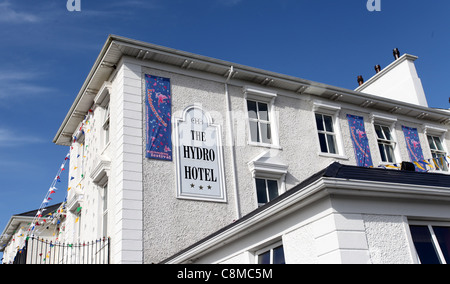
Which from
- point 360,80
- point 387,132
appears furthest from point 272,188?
point 360,80

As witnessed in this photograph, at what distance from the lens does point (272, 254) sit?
25.5ft

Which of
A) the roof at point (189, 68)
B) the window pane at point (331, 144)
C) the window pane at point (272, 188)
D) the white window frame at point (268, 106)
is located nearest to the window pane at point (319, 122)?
the window pane at point (331, 144)

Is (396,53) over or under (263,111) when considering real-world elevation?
over

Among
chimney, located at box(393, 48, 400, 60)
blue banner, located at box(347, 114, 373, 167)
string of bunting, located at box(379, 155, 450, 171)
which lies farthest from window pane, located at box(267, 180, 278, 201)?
chimney, located at box(393, 48, 400, 60)

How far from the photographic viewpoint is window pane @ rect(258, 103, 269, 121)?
1521 centimetres

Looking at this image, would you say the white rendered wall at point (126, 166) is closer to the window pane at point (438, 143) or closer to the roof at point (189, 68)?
the roof at point (189, 68)

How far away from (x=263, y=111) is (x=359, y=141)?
150 inches

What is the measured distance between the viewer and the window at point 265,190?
551 inches

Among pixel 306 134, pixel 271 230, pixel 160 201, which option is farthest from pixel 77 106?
pixel 271 230

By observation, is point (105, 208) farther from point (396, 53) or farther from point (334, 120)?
point (396, 53)

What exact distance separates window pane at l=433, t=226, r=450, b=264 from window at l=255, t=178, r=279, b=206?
22.0 ft

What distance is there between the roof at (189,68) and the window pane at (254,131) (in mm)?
1398

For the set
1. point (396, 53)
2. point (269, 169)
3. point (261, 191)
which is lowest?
point (261, 191)
